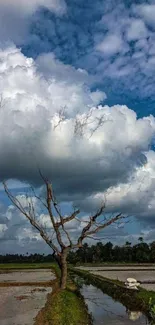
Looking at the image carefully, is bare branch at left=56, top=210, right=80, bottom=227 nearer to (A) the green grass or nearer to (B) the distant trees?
(A) the green grass

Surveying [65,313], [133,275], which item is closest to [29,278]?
[133,275]

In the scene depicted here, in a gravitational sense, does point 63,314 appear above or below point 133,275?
below

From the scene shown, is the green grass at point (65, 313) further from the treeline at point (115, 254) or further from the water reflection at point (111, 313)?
the treeline at point (115, 254)

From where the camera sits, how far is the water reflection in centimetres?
1893

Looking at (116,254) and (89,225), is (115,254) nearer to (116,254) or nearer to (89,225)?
(116,254)

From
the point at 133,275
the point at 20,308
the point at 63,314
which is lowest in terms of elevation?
the point at 63,314

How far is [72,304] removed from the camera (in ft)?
75.8

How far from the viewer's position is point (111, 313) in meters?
22.0

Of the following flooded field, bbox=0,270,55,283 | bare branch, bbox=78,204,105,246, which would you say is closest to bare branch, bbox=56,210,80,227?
bare branch, bbox=78,204,105,246

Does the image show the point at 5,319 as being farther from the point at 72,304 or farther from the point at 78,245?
the point at 78,245

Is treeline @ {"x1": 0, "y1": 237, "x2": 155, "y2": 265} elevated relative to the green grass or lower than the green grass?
elevated

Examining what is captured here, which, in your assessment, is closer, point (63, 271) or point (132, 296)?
point (132, 296)

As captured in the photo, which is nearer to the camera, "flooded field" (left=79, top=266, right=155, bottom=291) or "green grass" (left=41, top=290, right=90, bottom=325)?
"green grass" (left=41, top=290, right=90, bottom=325)

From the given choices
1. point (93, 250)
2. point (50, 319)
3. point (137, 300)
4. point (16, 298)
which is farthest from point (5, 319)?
point (93, 250)
